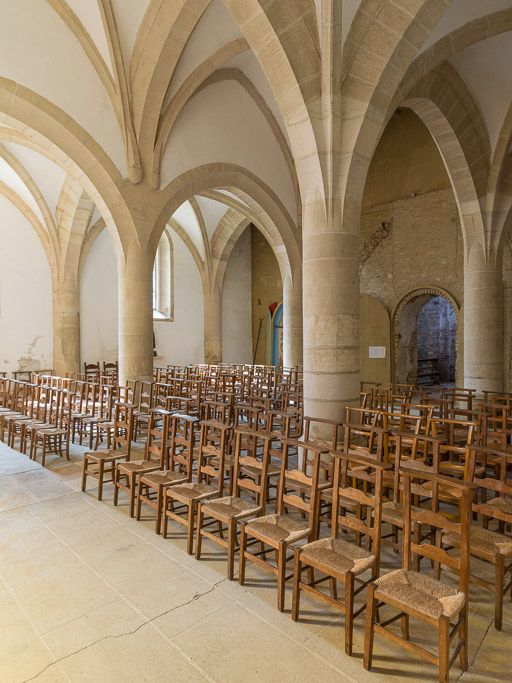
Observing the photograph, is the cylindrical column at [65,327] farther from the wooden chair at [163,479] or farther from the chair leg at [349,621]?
the chair leg at [349,621]

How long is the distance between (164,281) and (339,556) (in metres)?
15.0

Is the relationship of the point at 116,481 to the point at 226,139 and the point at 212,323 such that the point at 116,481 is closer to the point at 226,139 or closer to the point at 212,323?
the point at 226,139

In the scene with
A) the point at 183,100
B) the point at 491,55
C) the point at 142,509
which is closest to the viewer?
the point at 142,509

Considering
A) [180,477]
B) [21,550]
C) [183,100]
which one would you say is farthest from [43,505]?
[183,100]

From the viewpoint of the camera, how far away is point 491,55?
7.87 metres

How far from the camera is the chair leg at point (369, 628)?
2.15m

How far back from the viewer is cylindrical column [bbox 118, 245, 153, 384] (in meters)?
8.51

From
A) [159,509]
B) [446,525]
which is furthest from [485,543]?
[159,509]

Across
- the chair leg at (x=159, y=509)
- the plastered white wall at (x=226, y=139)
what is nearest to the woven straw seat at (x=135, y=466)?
the chair leg at (x=159, y=509)

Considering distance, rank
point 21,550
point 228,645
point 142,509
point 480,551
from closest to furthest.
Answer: point 228,645 < point 480,551 < point 21,550 < point 142,509

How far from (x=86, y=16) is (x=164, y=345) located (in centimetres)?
1032

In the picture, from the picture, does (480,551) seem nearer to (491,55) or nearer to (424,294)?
(491,55)

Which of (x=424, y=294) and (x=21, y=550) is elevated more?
(x=424, y=294)

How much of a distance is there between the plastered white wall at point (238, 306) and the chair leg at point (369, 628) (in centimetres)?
1635
